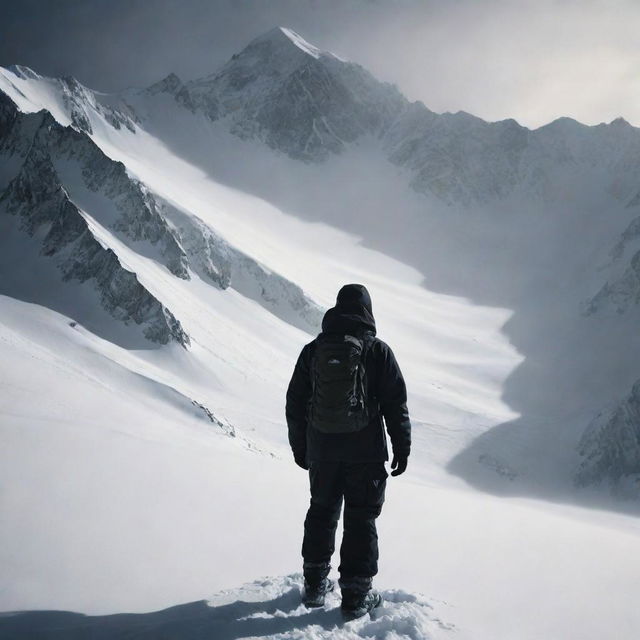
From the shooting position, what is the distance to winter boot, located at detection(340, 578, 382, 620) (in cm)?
390

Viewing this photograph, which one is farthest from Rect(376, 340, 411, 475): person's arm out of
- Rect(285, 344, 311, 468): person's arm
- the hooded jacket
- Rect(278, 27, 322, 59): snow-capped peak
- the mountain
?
Rect(278, 27, 322, 59): snow-capped peak

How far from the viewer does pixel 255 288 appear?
6750cm

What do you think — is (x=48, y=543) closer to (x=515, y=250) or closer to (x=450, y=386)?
(x=450, y=386)

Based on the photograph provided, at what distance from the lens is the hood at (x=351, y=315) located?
4.43 meters

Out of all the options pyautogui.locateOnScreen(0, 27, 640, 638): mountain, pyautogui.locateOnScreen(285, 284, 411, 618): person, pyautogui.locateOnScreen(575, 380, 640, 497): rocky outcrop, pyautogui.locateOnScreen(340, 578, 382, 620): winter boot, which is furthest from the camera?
pyautogui.locateOnScreen(575, 380, 640, 497): rocky outcrop

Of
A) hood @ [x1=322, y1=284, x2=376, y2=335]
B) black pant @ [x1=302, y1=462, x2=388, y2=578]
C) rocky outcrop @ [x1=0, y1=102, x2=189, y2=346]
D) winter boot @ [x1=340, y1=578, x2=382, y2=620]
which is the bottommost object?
winter boot @ [x1=340, y1=578, x2=382, y2=620]

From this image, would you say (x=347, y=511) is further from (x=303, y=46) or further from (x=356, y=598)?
(x=303, y=46)

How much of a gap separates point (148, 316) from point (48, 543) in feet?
140

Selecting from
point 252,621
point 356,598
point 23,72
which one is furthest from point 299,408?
point 23,72

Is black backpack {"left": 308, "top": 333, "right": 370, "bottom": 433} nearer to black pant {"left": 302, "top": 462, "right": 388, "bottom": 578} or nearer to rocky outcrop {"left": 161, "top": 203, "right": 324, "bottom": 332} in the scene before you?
black pant {"left": 302, "top": 462, "right": 388, "bottom": 578}

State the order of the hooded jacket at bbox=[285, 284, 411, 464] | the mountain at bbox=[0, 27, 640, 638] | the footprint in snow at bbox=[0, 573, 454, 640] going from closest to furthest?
the footprint in snow at bbox=[0, 573, 454, 640]
the hooded jacket at bbox=[285, 284, 411, 464]
the mountain at bbox=[0, 27, 640, 638]

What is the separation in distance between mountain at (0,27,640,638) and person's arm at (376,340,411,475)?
121 cm

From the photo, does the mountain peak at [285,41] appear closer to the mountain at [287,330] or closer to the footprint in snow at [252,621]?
the mountain at [287,330]

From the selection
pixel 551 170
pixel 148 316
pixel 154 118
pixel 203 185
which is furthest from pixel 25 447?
pixel 551 170
